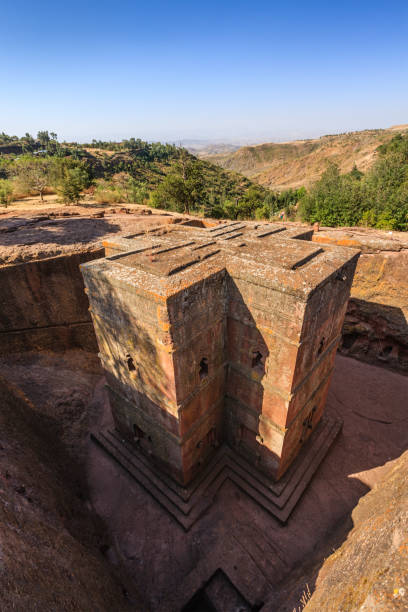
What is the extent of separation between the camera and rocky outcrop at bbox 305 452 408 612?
3.36m

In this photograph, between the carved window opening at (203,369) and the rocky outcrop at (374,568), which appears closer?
the rocky outcrop at (374,568)

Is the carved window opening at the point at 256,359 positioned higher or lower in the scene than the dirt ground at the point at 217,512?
higher

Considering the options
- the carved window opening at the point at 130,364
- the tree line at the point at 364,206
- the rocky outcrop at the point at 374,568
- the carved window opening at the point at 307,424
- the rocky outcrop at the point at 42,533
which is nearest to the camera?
the rocky outcrop at the point at 374,568

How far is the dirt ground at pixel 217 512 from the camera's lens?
731cm

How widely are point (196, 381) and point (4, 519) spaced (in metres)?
4.55

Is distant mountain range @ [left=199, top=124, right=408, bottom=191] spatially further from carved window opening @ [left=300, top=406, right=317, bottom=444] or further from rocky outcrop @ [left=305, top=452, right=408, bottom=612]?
rocky outcrop @ [left=305, top=452, right=408, bottom=612]

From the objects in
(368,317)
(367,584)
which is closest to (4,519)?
(367,584)

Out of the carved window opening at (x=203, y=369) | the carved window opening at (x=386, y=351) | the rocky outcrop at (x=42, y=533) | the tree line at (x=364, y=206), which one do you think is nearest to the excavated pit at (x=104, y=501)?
the rocky outcrop at (x=42, y=533)

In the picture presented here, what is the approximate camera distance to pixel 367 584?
3.74 meters

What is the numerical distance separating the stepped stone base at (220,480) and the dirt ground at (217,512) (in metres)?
0.30

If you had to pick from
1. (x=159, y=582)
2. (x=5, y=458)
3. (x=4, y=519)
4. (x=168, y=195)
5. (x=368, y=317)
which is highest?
(x=168, y=195)

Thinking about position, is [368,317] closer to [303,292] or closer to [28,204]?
[303,292]

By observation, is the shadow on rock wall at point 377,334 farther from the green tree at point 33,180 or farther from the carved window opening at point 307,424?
the green tree at point 33,180

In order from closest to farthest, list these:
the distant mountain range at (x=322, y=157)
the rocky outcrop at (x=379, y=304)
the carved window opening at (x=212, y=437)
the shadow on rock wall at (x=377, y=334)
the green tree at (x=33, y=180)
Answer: the carved window opening at (x=212, y=437) → the rocky outcrop at (x=379, y=304) → the shadow on rock wall at (x=377, y=334) → the green tree at (x=33, y=180) → the distant mountain range at (x=322, y=157)
